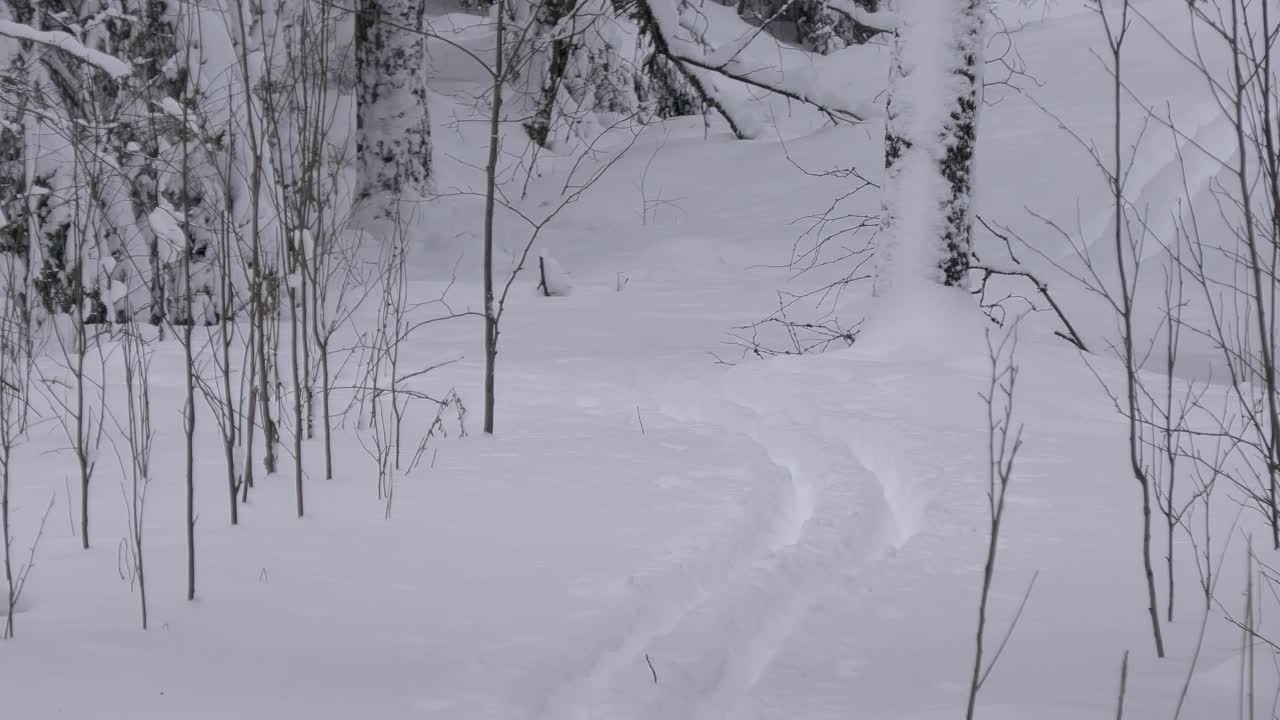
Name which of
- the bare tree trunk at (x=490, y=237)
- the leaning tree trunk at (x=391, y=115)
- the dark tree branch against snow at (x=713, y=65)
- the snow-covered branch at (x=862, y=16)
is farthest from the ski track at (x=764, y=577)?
the leaning tree trunk at (x=391, y=115)

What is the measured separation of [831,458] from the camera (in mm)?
4500

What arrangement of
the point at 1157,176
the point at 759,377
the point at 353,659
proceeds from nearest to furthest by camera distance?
the point at 353,659
the point at 759,377
the point at 1157,176

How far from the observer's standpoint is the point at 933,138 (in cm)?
618

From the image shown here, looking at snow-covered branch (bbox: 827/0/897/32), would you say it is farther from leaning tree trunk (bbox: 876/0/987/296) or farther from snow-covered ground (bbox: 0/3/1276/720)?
snow-covered ground (bbox: 0/3/1276/720)

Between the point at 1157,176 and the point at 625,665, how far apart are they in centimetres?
806

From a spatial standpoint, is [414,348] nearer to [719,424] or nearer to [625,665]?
[719,424]

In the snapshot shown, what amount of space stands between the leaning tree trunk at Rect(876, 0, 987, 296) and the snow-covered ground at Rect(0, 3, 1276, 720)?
0.45m

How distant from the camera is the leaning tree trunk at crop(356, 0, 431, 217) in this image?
34.5 ft

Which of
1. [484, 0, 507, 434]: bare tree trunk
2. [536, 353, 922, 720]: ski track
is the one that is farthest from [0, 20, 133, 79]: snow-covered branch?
[536, 353, 922, 720]: ski track

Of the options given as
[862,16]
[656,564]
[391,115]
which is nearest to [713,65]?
[862,16]

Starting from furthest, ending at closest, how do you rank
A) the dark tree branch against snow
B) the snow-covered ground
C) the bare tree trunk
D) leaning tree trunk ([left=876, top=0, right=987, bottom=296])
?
the dark tree branch against snow → leaning tree trunk ([left=876, top=0, right=987, bottom=296]) → the bare tree trunk → the snow-covered ground

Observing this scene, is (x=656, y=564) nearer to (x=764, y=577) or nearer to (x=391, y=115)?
(x=764, y=577)

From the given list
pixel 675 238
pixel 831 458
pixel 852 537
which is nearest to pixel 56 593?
pixel 852 537

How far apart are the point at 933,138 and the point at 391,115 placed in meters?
6.30
